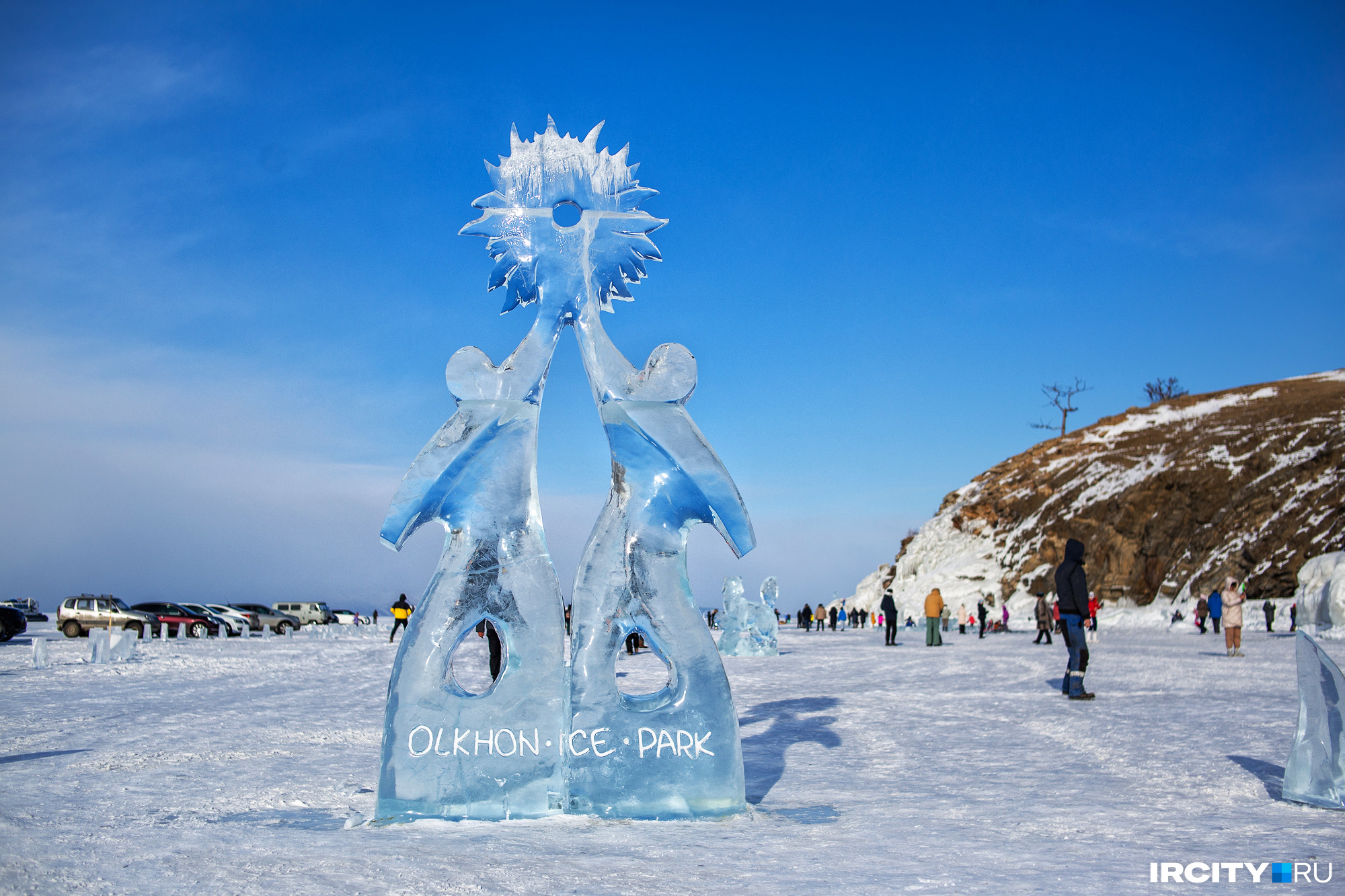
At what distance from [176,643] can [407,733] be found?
74.9ft

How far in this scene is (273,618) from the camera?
41219 mm

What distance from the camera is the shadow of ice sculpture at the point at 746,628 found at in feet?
74.5

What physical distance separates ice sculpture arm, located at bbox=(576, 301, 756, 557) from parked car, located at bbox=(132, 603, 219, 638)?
30099 mm

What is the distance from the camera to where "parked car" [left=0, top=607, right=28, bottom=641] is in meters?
24.9

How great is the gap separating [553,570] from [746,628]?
55.1 feet

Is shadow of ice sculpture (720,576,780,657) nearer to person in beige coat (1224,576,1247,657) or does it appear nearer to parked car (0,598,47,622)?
person in beige coat (1224,576,1247,657)

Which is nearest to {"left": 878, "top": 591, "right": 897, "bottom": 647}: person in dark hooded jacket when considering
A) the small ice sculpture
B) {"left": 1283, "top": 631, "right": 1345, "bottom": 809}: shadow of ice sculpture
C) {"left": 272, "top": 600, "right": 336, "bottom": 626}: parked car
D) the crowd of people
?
the crowd of people

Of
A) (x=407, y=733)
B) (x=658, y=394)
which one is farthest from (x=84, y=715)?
(x=658, y=394)

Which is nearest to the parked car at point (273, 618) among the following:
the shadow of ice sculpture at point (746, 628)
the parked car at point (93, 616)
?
the parked car at point (93, 616)

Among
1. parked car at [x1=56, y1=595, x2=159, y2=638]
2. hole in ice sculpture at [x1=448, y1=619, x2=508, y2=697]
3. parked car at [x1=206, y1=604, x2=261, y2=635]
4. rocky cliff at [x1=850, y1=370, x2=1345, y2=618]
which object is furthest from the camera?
rocky cliff at [x1=850, y1=370, x2=1345, y2=618]

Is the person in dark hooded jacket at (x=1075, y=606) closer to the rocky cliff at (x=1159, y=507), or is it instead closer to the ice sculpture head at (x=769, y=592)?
the ice sculpture head at (x=769, y=592)

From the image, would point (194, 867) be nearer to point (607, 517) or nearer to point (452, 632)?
point (452, 632)

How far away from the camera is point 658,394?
6711 mm

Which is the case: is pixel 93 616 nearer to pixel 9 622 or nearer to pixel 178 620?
pixel 178 620
